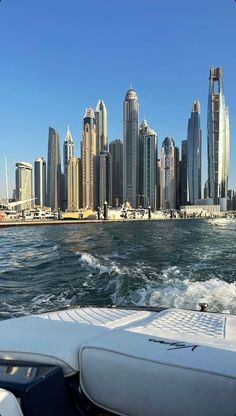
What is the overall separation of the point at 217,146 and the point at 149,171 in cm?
3779

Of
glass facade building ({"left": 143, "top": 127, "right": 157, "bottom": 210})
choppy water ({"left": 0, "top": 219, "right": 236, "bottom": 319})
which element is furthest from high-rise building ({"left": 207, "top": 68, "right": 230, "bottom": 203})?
choppy water ({"left": 0, "top": 219, "right": 236, "bottom": 319})

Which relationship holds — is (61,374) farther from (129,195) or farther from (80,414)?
(129,195)

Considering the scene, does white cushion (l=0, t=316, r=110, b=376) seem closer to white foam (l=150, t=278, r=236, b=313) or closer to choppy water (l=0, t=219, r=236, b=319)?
choppy water (l=0, t=219, r=236, b=319)

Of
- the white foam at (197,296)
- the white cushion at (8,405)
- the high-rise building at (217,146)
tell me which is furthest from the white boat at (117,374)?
the high-rise building at (217,146)

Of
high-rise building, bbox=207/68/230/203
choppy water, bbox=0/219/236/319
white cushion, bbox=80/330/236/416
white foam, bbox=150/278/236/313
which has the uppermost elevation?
high-rise building, bbox=207/68/230/203

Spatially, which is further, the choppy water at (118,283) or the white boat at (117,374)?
the choppy water at (118,283)

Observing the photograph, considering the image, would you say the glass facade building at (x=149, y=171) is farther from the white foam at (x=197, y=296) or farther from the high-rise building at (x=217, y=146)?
the white foam at (x=197, y=296)

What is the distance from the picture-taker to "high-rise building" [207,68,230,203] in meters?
181

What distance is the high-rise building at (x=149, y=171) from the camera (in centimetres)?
19388

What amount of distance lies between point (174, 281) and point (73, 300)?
416 cm

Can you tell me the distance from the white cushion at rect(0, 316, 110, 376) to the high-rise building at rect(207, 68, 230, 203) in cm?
18520

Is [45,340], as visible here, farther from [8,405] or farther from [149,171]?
[149,171]

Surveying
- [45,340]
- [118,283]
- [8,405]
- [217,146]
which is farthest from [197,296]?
[217,146]

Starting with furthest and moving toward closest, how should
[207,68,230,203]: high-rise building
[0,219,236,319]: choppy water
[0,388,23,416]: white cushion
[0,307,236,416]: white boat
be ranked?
[207,68,230,203]: high-rise building → [0,219,236,319]: choppy water → [0,307,236,416]: white boat → [0,388,23,416]: white cushion
